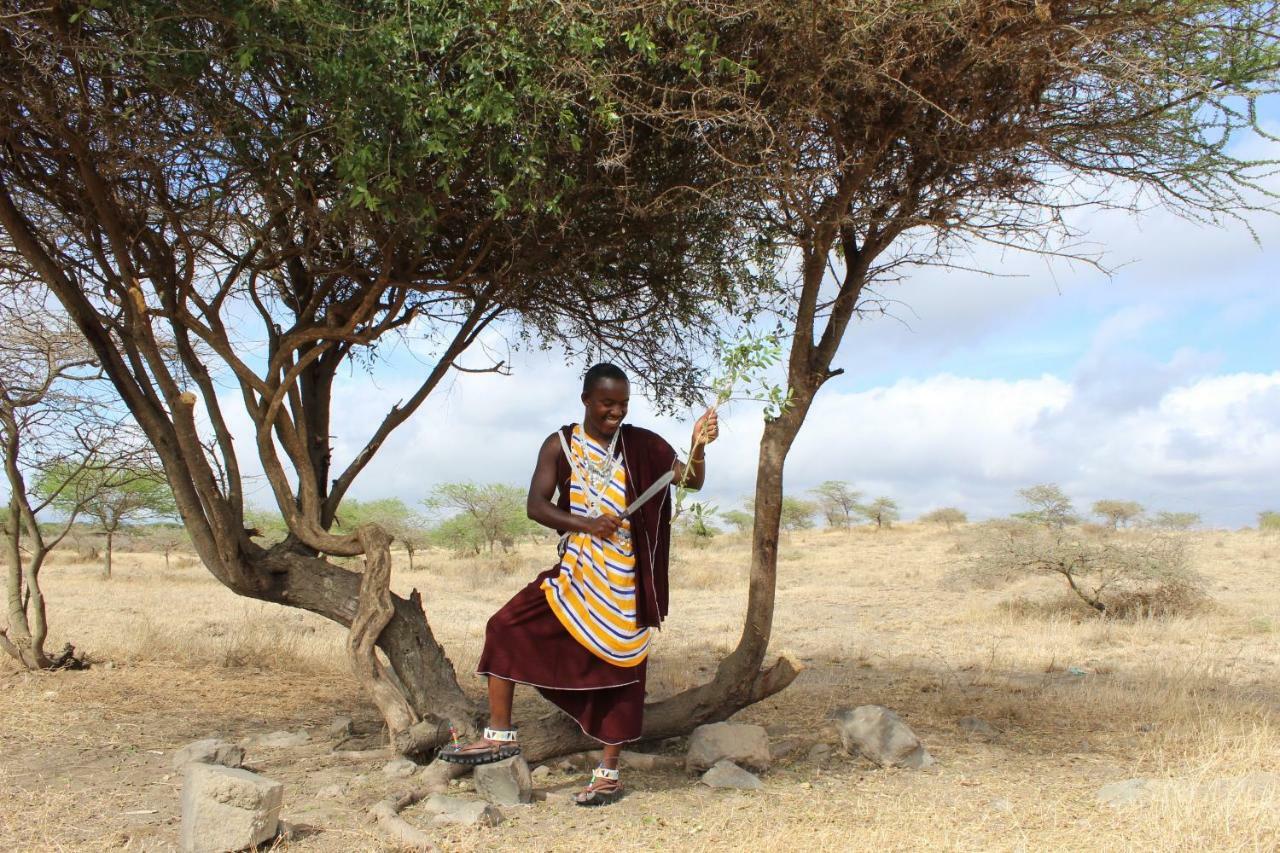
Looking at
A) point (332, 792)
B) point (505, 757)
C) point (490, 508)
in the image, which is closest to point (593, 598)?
point (505, 757)

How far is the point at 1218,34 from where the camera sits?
5.27m

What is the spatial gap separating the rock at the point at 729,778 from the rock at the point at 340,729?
2.41 m

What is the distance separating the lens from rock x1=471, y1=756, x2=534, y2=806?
15.3 ft

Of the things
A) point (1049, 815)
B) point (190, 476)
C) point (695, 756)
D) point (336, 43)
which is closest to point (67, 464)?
point (190, 476)

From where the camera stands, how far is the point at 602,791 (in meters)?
4.65

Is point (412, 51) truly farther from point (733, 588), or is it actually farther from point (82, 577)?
point (82, 577)

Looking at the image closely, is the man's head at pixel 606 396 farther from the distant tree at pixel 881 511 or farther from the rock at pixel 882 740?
the distant tree at pixel 881 511

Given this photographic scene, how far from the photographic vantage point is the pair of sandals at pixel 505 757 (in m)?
4.64

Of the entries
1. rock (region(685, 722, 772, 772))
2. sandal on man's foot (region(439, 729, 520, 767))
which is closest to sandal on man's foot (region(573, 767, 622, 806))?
sandal on man's foot (region(439, 729, 520, 767))

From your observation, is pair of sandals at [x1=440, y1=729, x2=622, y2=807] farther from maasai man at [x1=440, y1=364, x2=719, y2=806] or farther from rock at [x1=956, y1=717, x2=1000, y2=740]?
rock at [x1=956, y1=717, x2=1000, y2=740]

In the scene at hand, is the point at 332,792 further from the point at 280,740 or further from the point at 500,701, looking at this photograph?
the point at 280,740

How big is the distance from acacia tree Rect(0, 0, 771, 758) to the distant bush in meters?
9.18

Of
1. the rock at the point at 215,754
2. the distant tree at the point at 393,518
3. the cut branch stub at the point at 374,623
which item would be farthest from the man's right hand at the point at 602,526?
the distant tree at the point at 393,518

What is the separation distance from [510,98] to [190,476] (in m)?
3.16
